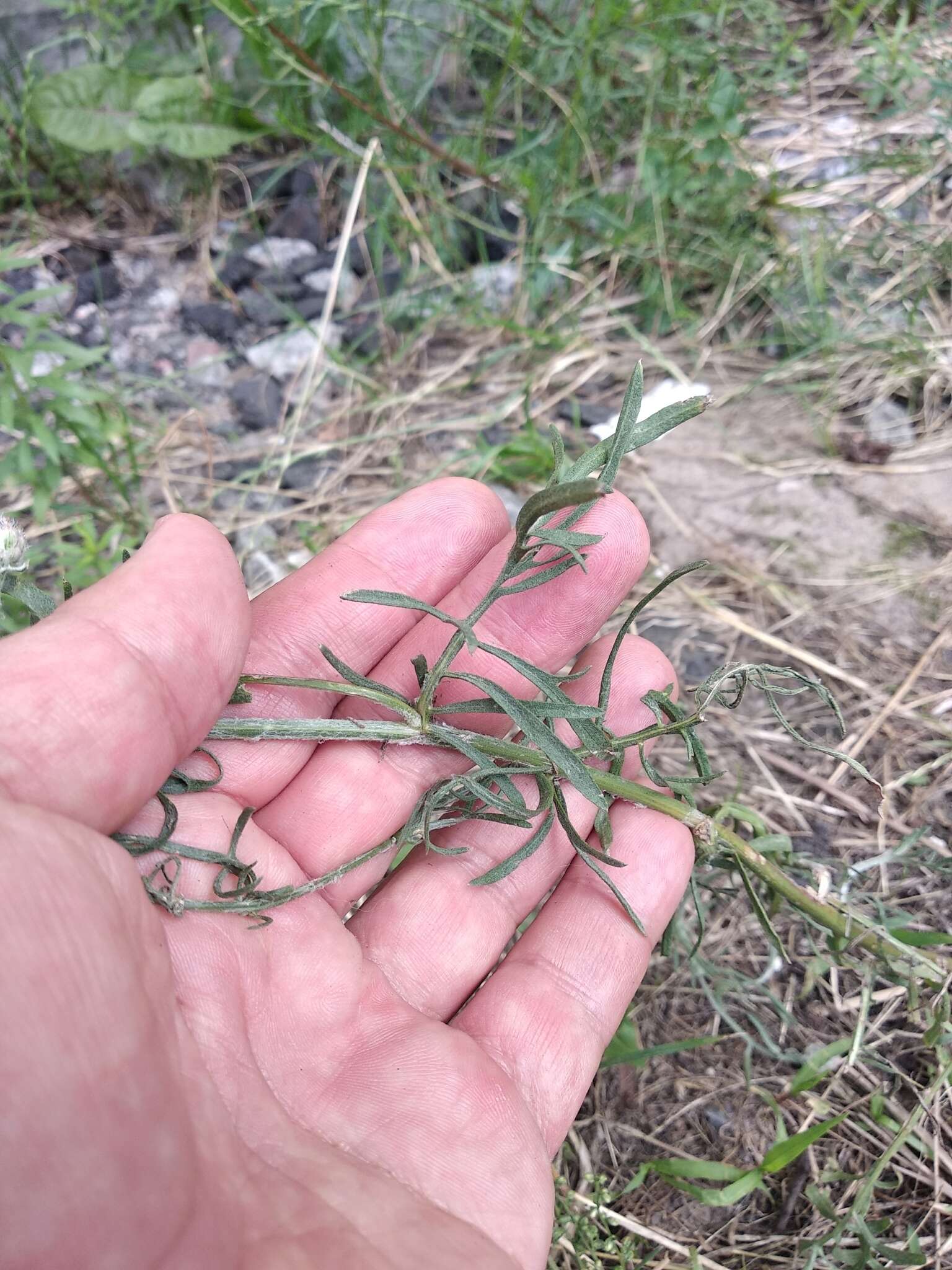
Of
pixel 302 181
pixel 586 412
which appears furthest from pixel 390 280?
pixel 586 412

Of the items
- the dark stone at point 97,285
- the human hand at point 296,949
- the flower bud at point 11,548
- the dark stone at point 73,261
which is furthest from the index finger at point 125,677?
the dark stone at point 73,261

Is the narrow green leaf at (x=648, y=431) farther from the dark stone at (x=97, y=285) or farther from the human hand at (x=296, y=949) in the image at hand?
the dark stone at (x=97, y=285)

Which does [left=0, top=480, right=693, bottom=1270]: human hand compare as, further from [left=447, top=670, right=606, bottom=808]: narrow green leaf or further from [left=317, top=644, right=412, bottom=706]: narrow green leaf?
[left=447, top=670, right=606, bottom=808]: narrow green leaf

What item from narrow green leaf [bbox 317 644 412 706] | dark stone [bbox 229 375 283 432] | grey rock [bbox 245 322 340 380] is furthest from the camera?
grey rock [bbox 245 322 340 380]

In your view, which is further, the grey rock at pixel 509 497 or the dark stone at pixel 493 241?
the dark stone at pixel 493 241

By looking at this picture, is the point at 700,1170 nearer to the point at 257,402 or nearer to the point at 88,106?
the point at 257,402

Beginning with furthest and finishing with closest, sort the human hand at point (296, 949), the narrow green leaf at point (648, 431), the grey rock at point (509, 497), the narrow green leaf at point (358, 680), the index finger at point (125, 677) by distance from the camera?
1. the grey rock at point (509, 497)
2. the narrow green leaf at point (358, 680)
3. the narrow green leaf at point (648, 431)
4. the index finger at point (125, 677)
5. the human hand at point (296, 949)

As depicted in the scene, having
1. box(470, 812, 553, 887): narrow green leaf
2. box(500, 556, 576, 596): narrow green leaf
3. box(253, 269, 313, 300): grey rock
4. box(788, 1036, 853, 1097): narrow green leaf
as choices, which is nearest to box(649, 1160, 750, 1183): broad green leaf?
box(788, 1036, 853, 1097): narrow green leaf
